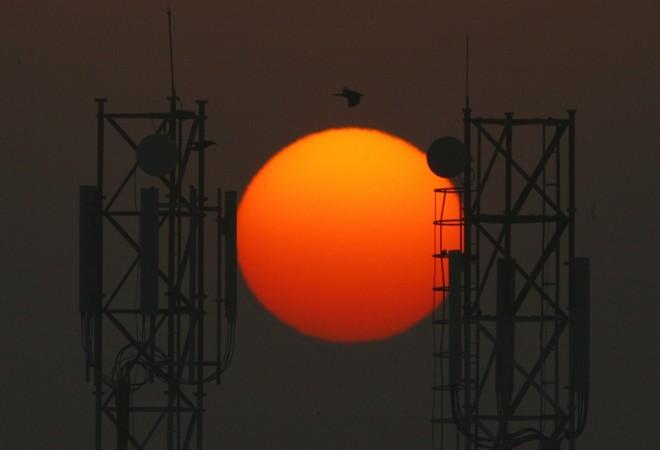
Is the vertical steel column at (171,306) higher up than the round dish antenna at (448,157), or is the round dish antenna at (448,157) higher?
the round dish antenna at (448,157)

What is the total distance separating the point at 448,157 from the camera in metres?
24.0

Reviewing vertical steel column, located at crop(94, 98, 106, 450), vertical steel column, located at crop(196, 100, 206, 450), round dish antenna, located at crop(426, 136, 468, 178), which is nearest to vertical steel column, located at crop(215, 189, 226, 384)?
vertical steel column, located at crop(196, 100, 206, 450)

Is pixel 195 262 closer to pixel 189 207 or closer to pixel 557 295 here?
pixel 189 207

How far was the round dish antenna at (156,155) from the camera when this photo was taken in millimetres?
23781

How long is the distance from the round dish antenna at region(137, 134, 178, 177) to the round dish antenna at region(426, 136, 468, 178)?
14.5ft

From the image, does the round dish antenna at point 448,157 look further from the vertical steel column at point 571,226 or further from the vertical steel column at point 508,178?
the vertical steel column at point 571,226

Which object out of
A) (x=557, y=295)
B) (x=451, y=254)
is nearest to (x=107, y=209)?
(x=451, y=254)

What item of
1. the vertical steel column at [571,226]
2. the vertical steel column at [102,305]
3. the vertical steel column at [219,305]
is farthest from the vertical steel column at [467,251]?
the vertical steel column at [102,305]

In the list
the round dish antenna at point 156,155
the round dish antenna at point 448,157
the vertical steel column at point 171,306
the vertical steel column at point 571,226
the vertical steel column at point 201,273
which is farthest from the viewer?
the vertical steel column at point 201,273

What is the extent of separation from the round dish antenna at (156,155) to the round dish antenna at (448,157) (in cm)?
443

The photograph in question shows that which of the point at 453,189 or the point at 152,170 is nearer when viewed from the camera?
the point at 152,170

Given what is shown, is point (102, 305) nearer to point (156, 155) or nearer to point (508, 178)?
point (156, 155)

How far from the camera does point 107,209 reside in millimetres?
24172

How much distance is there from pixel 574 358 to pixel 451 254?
8.99 feet
